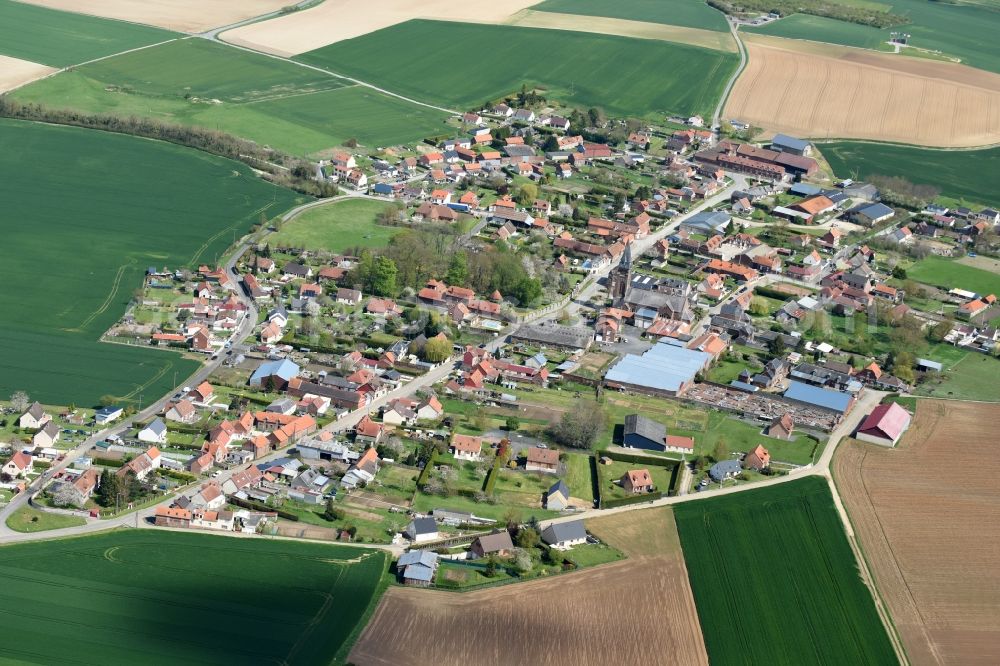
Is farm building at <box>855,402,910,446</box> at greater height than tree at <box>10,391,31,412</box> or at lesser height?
greater

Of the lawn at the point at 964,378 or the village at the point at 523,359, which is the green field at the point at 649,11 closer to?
the village at the point at 523,359

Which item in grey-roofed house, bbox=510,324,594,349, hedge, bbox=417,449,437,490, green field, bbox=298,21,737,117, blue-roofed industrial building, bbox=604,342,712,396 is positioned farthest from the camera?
green field, bbox=298,21,737,117

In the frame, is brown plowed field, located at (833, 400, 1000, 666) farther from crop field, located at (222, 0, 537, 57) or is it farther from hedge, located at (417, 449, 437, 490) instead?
crop field, located at (222, 0, 537, 57)

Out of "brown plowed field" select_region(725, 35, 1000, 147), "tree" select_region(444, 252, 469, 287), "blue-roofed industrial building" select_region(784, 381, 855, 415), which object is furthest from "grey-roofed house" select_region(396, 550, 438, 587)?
"brown plowed field" select_region(725, 35, 1000, 147)

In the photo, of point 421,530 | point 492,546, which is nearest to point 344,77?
point 421,530

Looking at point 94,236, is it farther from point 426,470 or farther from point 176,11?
point 176,11
